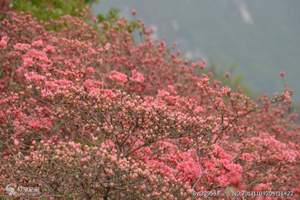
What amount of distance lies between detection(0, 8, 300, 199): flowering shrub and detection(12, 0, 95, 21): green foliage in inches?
183

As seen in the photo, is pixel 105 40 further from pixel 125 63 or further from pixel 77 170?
pixel 77 170

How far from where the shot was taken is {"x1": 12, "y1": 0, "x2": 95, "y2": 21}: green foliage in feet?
68.8

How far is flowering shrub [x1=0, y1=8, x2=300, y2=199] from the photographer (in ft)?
28.6

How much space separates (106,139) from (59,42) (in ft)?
17.6

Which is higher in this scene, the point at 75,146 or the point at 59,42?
the point at 59,42

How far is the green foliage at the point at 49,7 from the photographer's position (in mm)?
20984

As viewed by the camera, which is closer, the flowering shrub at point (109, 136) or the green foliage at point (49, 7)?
the flowering shrub at point (109, 136)

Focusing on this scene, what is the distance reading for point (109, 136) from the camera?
396 inches

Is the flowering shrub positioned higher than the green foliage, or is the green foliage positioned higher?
the green foliage

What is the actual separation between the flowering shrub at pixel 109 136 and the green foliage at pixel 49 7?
465 cm

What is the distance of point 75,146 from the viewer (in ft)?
28.8

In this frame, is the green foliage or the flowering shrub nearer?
the flowering shrub

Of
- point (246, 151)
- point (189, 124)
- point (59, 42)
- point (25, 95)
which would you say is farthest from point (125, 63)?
point (189, 124)

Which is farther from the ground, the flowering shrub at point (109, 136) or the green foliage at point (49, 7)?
the green foliage at point (49, 7)
